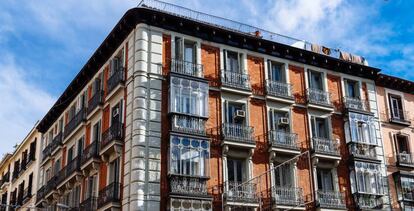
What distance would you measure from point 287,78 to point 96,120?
36.2ft

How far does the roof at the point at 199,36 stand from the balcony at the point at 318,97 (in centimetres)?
185

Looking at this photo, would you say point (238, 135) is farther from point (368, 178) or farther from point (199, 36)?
point (368, 178)

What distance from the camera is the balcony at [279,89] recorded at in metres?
33.0

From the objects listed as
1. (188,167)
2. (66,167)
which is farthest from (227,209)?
(66,167)

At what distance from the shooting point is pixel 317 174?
3284 centimetres

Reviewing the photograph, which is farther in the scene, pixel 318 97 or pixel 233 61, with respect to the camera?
pixel 318 97

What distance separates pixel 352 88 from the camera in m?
37.0

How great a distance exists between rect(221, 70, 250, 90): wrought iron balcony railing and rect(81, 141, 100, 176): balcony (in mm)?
7647

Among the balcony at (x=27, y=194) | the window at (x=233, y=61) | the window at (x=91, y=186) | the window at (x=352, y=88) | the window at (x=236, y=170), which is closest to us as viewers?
Result: the window at (x=236, y=170)

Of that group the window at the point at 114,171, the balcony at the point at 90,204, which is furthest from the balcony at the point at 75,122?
the balcony at the point at 90,204

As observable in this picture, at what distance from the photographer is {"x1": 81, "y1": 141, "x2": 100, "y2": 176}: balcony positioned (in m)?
32.1

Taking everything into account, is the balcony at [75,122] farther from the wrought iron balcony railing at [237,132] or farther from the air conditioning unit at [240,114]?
the air conditioning unit at [240,114]

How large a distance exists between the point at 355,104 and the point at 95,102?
1515 cm

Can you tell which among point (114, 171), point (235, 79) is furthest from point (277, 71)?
point (114, 171)
